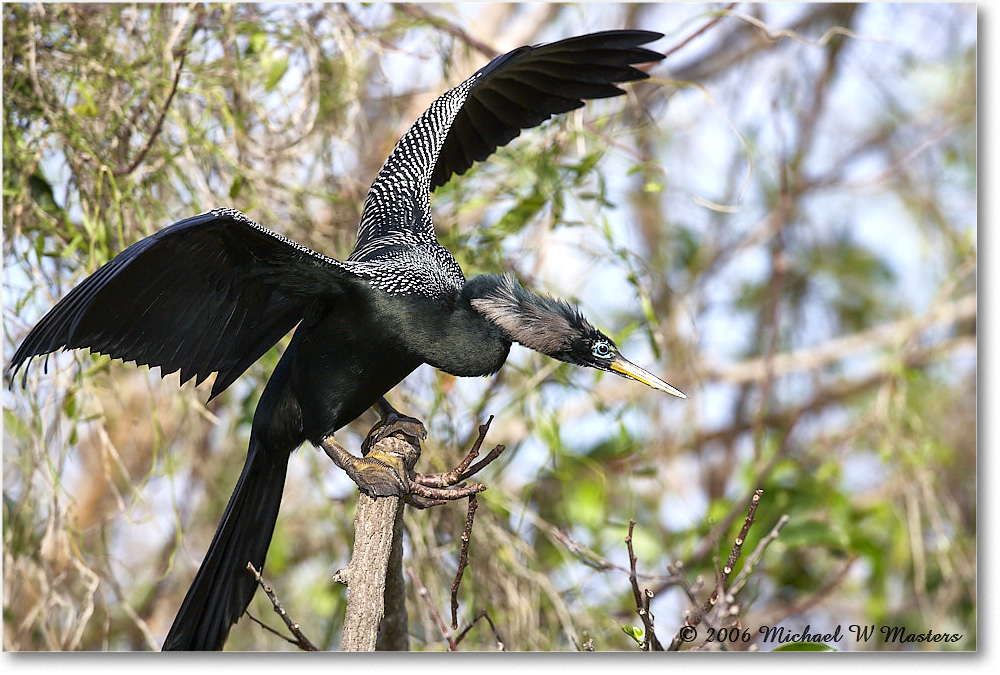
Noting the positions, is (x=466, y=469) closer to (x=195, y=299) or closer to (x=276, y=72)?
(x=195, y=299)

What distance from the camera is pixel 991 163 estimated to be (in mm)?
1891

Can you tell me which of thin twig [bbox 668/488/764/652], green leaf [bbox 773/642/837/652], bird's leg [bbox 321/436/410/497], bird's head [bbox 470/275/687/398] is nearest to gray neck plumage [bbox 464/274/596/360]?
bird's head [bbox 470/275/687/398]

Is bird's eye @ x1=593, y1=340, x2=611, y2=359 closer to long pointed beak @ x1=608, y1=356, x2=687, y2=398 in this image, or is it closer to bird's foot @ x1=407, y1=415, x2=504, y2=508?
long pointed beak @ x1=608, y1=356, x2=687, y2=398

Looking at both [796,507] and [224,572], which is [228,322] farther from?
[796,507]

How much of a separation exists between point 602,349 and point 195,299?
623 millimetres

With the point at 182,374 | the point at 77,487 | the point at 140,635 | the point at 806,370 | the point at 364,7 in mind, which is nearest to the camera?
the point at 182,374

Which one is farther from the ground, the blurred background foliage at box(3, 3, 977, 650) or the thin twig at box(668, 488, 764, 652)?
the blurred background foliage at box(3, 3, 977, 650)

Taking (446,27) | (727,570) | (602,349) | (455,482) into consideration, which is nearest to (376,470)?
(455,482)

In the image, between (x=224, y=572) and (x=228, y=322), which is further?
(x=224, y=572)

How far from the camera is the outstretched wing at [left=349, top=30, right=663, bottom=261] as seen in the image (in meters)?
1.84

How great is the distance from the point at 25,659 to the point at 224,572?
0.45 meters

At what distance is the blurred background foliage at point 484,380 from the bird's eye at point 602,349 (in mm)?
359

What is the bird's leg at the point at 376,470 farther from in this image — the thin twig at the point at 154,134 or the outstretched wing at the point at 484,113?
the thin twig at the point at 154,134

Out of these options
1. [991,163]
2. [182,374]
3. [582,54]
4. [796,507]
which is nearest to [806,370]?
[796,507]
